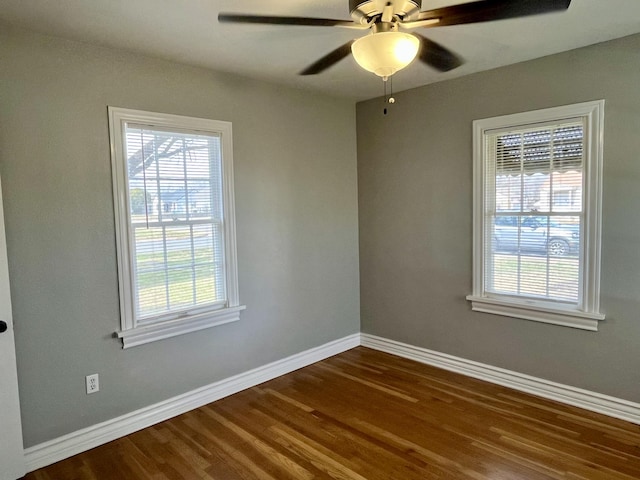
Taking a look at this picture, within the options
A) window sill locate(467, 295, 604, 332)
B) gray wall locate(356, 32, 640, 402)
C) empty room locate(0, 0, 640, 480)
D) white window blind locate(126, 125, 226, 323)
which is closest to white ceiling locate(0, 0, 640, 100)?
empty room locate(0, 0, 640, 480)

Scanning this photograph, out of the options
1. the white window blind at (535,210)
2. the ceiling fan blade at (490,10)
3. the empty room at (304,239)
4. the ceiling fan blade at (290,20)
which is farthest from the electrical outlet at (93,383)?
the white window blind at (535,210)

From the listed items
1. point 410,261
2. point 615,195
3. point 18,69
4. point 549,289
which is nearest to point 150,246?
point 18,69

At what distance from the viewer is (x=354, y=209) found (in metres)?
4.32

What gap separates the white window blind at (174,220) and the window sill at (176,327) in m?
0.08

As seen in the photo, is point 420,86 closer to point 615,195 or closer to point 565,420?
point 615,195

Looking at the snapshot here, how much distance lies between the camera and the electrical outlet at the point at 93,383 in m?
2.65

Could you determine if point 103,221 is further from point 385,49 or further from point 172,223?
point 385,49

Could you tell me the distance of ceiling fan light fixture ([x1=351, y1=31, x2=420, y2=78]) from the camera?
165 centimetres

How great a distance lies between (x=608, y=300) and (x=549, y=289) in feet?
1.25

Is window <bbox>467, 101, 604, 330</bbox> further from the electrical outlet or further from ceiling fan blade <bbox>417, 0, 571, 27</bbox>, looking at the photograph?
the electrical outlet

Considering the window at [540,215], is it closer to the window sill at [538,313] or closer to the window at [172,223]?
the window sill at [538,313]

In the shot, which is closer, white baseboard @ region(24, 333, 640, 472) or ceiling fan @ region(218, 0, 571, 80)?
ceiling fan @ region(218, 0, 571, 80)

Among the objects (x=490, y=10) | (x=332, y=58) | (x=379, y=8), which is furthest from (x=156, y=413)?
(x=490, y=10)

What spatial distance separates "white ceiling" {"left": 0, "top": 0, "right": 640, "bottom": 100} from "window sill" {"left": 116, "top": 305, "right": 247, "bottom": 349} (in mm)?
1830
